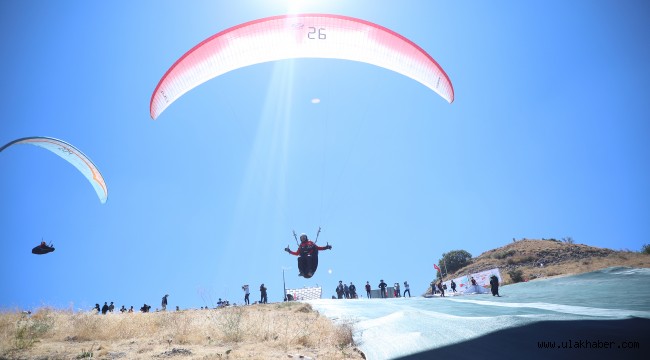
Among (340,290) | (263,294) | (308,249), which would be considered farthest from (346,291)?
(308,249)

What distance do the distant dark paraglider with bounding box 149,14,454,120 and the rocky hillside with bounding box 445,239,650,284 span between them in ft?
100

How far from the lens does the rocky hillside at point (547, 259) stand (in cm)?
3456

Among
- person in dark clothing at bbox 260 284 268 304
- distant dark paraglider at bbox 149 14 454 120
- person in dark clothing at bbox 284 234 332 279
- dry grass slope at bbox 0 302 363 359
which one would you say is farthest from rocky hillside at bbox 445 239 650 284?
dry grass slope at bbox 0 302 363 359

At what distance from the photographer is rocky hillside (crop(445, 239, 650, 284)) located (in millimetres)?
34562

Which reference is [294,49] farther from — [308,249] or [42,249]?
[42,249]

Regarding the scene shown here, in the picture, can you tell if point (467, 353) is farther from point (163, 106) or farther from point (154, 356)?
point (163, 106)

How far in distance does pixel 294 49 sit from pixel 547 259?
45218mm

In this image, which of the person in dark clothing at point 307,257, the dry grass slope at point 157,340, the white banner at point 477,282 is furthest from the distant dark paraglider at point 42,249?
the white banner at point 477,282

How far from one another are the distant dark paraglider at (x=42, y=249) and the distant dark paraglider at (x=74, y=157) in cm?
347

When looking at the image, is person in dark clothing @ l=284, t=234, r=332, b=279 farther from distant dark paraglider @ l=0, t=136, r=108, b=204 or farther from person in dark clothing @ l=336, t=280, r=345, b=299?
person in dark clothing @ l=336, t=280, r=345, b=299

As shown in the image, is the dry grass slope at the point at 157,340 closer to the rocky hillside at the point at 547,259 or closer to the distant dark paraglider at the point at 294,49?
the distant dark paraglider at the point at 294,49

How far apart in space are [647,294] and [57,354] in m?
15.7

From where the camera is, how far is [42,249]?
58.9 feet

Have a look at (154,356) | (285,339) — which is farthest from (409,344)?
(154,356)
